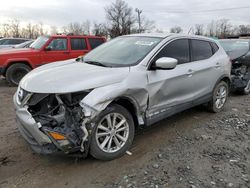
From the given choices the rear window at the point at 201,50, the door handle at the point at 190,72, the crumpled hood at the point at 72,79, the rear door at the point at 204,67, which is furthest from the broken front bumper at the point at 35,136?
the rear window at the point at 201,50

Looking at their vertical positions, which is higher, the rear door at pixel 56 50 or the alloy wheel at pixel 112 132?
the rear door at pixel 56 50

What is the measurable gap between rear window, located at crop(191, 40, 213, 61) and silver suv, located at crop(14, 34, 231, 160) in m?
0.02

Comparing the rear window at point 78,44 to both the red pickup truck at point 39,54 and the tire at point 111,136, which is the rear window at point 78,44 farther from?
the tire at point 111,136

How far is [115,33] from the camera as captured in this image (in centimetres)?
5138

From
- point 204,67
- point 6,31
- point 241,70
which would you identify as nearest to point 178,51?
point 204,67

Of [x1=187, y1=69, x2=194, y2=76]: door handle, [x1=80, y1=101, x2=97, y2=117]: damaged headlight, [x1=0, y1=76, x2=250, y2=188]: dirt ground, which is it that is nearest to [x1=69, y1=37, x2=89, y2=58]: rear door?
[x1=0, y1=76, x2=250, y2=188]: dirt ground

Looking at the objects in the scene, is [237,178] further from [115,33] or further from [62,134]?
[115,33]

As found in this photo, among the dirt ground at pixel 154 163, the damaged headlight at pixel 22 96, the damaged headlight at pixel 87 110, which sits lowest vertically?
the dirt ground at pixel 154 163

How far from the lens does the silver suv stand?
2.94 meters

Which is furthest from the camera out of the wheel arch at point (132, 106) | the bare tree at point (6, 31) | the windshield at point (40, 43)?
the bare tree at point (6, 31)

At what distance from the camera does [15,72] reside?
855 cm

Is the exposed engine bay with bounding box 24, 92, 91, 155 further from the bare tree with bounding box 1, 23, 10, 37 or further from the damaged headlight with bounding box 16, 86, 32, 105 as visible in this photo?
the bare tree with bounding box 1, 23, 10, 37

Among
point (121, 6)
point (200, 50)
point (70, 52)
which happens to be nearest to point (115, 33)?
point (121, 6)

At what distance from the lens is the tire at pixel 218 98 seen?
5281mm
